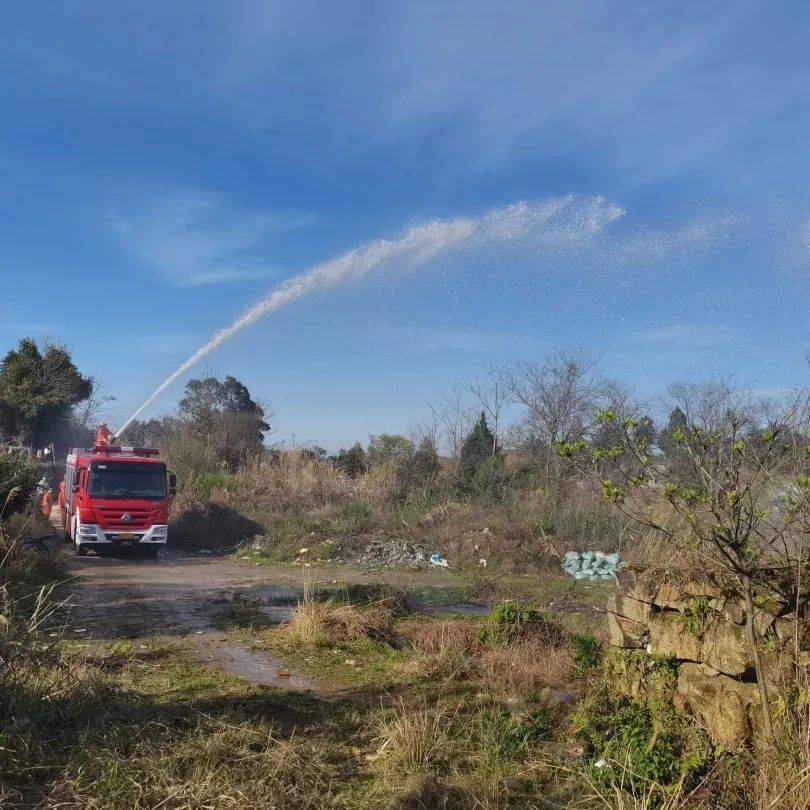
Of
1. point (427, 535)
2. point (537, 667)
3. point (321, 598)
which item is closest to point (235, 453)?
point (427, 535)

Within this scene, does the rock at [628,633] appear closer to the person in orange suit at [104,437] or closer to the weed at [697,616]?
the weed at [697,616]

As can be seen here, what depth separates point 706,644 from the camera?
552 cm

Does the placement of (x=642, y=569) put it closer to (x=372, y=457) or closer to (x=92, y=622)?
(x=92, y=622)

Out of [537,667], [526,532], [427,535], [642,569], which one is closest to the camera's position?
[642,569]

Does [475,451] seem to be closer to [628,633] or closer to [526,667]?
[526,667]

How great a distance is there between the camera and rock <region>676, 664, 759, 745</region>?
16.8 feet

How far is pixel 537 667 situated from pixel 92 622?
22.8ft

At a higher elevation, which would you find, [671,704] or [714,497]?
[714,497]

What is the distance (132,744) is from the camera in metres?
5.43

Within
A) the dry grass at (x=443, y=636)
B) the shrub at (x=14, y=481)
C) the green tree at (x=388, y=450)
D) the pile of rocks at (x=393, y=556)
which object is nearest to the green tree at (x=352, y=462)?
the green tree at (x=388, y=450)

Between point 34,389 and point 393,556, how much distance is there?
936 inches

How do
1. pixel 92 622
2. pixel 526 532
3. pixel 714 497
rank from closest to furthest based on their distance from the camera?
1. pixel 714 497
2. pixel 92 622
3. pixel 526 532

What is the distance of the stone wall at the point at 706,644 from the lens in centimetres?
501

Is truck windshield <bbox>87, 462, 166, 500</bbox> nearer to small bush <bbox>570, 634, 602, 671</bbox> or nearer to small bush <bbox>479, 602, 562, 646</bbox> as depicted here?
small bush <bbox>479, 602, 562, 646</bbox>
